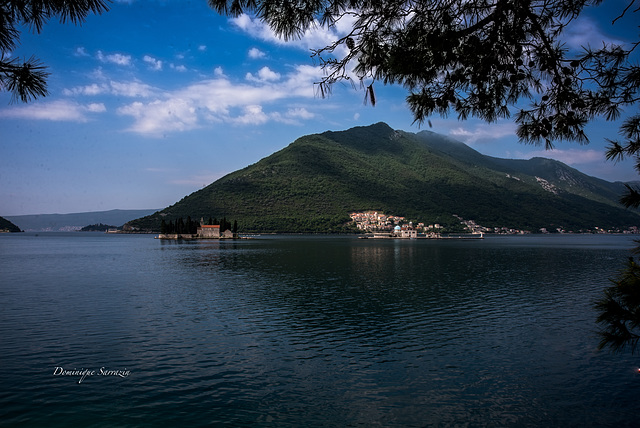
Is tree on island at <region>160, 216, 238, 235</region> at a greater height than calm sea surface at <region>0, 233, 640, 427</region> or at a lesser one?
greater

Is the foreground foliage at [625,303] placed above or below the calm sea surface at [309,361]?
above

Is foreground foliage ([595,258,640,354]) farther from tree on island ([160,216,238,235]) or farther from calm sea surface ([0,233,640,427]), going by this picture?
tree on island ([160,216,238,235])

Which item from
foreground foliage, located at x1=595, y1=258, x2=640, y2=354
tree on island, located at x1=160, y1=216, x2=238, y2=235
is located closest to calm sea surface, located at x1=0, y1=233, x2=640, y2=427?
foreground foliage, located at x1=595, y1=258, x2=640, y2=354

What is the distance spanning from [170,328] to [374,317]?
33.8ft

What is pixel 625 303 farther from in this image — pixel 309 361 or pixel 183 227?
pixel 183 227

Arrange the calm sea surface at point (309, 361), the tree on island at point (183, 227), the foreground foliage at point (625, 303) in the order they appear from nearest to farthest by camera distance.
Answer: the foreground foliage at point (625, 303) → the calm sea surface at point (309, 361) → the tree on island at point (183, 227)

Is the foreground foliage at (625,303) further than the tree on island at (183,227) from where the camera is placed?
No

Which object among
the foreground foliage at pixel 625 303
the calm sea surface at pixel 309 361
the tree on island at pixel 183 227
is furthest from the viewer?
the tree on island at pixel 183 227

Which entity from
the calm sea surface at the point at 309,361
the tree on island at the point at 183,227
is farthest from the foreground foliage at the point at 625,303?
the tree on island at the point at 183,227

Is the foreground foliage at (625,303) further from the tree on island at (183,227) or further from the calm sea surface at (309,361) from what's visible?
the tree on island at (183,227)

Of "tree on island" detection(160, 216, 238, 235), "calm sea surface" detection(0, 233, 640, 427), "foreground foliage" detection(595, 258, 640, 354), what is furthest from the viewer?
"tree on island" detection(160, 216, 238, 235)

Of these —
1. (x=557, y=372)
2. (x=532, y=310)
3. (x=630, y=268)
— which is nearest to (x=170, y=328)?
(x=557, y=372)

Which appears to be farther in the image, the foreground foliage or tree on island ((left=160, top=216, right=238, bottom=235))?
tree on island ((left=160, top=216, right=238, bottom=235))

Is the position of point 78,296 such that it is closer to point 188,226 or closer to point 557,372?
point 557,372
